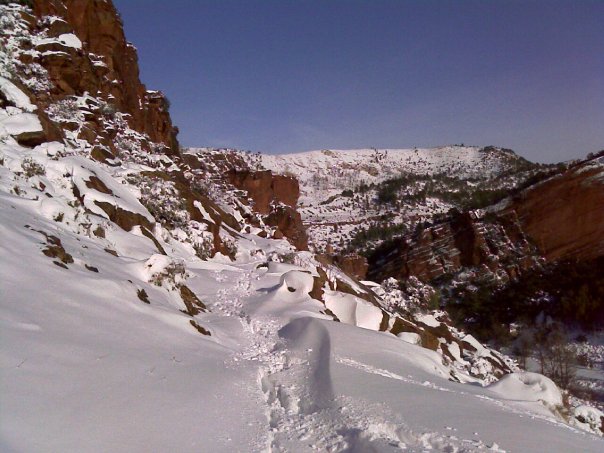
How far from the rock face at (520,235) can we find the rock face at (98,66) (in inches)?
2001

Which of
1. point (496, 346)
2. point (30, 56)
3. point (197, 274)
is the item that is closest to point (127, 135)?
point (30, 56)

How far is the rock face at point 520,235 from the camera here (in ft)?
202

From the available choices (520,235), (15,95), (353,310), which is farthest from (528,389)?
(520,235)

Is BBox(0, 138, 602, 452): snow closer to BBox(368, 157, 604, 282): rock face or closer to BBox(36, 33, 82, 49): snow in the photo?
BBox(36, 33, 82, 49): snow

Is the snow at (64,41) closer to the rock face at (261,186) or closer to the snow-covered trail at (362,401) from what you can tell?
the snow-covered trail at (362,401)

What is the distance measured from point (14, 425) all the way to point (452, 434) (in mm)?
3705

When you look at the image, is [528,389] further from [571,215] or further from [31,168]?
[571,215]

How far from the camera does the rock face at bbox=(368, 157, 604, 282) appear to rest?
202ft

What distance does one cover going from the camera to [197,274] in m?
12.8

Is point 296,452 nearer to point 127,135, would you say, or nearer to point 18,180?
point 18,180

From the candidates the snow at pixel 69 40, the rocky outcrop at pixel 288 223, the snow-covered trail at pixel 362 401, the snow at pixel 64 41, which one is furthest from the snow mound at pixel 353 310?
the rocky outcrop at pixel 288 223

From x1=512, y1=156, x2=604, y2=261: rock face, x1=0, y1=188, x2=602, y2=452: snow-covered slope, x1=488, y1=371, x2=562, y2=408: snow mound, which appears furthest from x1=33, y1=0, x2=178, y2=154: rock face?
x1=512, y1=156, x2=604, y2=261: rock face

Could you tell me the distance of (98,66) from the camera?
2366 centimetres

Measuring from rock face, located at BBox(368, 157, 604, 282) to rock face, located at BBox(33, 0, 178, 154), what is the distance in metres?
50.8
